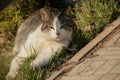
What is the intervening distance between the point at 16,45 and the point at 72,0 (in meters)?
2.15

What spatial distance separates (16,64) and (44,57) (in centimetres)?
45

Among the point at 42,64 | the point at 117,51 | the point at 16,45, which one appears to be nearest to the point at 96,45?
the point at 117,51

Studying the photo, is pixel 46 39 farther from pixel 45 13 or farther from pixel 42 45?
pixel 45 13

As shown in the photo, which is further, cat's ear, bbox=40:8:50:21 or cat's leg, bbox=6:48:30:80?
cat's ear, bbox=40:8:50:21

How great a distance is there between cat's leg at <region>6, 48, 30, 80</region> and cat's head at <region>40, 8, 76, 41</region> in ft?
1.58

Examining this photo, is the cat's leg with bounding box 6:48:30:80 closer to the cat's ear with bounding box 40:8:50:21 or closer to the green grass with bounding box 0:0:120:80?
the green grass with bounding box 0:0:120:80

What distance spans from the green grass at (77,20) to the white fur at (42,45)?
0.13m

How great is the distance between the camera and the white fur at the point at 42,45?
5898mm

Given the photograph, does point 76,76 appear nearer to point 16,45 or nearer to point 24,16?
point 16,45

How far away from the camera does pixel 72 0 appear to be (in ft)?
28.4

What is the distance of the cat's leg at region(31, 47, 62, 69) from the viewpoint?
577 cm

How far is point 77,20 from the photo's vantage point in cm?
757

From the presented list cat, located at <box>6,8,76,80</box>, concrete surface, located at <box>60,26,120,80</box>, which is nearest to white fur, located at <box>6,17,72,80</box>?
cat, located at <box>6,8,76,80</box>

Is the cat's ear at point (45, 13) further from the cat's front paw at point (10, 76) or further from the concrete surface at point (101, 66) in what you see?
the cat's front paw at point (10, 76)
